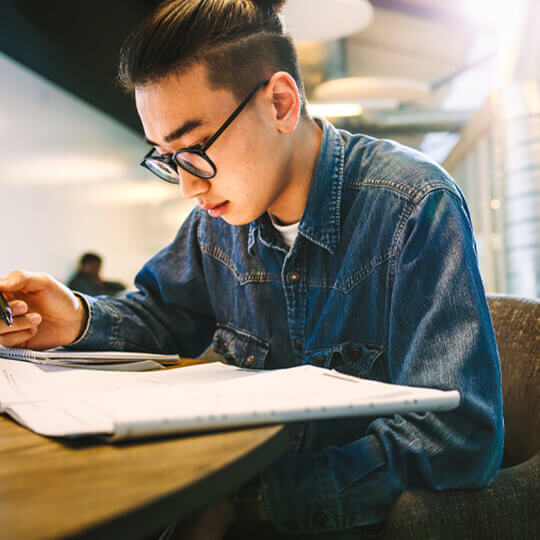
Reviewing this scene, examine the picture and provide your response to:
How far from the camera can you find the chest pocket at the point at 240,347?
1.07 m

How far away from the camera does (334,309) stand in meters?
0.94

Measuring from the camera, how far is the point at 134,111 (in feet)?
14.1

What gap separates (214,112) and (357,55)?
18.8 ft

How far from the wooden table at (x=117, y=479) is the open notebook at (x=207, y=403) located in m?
0.01

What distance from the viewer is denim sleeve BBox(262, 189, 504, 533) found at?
0.59 metres

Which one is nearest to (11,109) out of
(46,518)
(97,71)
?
(97,71)

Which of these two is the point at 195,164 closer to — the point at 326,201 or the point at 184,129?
the point at 184,129

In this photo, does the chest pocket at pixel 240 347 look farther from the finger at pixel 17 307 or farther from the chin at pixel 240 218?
the finger at pixel 17 307

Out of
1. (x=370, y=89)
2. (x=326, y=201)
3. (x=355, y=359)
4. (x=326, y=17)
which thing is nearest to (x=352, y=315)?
(x=355, y=359)

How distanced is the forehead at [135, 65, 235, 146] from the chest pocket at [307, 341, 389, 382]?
0.47 m

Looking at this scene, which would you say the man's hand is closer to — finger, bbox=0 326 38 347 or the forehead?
finger, bbox=0 326 38 347

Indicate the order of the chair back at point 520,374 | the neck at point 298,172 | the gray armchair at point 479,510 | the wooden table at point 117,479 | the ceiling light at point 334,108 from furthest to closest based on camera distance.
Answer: the ceiling light at point 334,108
the neck at point 298,172
the chair back at point 520,374
the gray armchair at point 479,510
the wooden table at point 117,479

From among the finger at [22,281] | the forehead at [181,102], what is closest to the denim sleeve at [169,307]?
the finger at [22,281]

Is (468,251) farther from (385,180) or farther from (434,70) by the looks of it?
(434,70)
